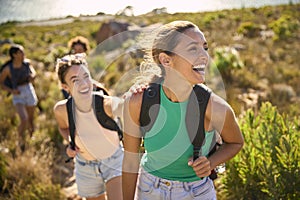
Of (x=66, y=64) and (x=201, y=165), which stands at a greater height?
(x=66, y=64)

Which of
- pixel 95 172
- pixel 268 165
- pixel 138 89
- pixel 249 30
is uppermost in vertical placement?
pixel 138 89

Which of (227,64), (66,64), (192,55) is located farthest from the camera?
(227,64)

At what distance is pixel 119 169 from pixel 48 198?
1.51 metres

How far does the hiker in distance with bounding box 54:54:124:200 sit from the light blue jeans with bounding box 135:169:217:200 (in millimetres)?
761

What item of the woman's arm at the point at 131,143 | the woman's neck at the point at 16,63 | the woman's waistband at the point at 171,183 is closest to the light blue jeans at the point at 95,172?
the woman's arm at the point at 131,143

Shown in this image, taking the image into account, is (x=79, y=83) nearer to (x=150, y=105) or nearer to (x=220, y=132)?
(x=150, y=105)

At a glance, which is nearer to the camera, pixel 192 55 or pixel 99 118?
pixel 192 55

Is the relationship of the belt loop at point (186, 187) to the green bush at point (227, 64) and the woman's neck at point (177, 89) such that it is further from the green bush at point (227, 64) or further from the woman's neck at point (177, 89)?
the green bush at point (227, 64)

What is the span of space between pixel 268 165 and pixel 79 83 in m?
1.56

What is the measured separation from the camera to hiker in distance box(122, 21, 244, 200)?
1733 millimetres

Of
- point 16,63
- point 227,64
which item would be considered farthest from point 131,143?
point 227,64

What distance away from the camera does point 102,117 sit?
8.61 feet

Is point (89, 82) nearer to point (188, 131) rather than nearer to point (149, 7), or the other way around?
point (149, 7)

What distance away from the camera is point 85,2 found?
141 inches
